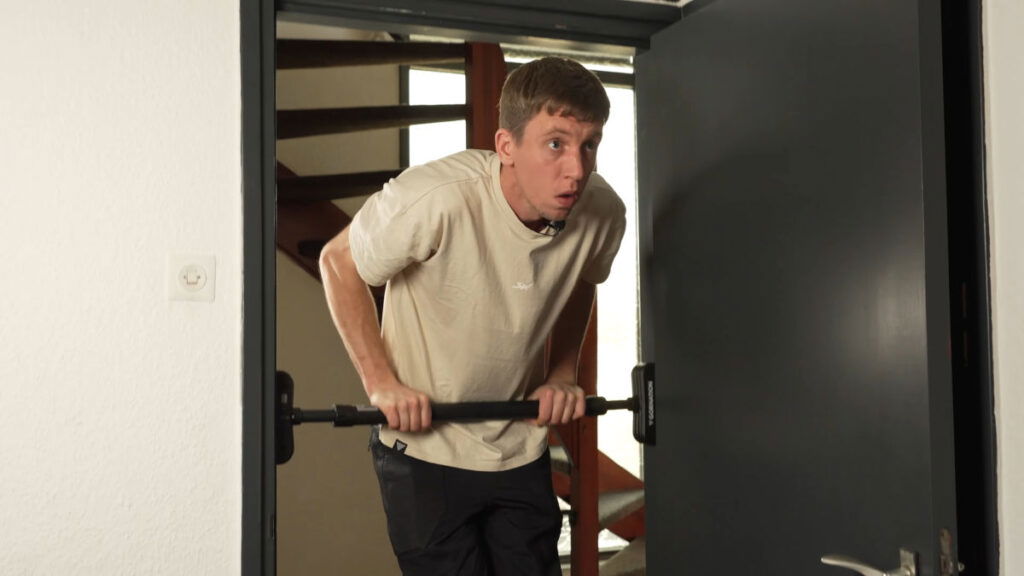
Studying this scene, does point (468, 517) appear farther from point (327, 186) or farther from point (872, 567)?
point (327, 186)

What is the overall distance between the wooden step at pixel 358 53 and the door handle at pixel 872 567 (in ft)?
7.52

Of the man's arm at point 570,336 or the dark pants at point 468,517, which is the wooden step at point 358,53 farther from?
the dark pants at point 468,517

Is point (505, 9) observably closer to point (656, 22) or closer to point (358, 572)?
point (656, 22)

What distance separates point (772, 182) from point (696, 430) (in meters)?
0.49

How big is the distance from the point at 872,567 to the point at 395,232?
3.47 ft

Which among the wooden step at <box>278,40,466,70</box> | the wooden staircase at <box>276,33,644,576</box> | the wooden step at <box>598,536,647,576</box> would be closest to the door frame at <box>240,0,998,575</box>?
the wooden staircase at <box>276,33,644,576</box>

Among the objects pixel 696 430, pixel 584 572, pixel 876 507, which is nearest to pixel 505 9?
pixel 696 430

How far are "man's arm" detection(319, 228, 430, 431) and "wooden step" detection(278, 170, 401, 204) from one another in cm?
121

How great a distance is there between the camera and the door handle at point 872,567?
121 centimetres

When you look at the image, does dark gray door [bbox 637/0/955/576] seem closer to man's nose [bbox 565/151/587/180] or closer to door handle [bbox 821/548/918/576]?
door handle [bbox 821/548/918/576]

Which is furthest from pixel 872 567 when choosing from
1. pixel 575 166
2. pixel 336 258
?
pixel 336 258
